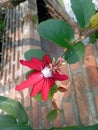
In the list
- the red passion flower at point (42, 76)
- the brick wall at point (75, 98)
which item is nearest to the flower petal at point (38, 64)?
the red passion flower at point (42, 76)

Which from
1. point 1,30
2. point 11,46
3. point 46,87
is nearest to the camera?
point 46,87

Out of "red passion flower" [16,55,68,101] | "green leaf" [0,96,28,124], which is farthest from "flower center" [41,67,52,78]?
"green leaf" [0,96,28,124]

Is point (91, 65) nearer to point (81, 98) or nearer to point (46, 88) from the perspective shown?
point (81, 98)

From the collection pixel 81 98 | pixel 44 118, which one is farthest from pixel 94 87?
pixel 44 118

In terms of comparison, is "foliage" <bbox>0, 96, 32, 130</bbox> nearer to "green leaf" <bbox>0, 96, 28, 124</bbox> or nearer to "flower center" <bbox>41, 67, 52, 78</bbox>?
"green leaf" <bbox>0, 96, 28, 124</bbox>

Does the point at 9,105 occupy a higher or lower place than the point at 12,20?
lower

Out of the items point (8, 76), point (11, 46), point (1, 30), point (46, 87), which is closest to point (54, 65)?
point (46, 87)

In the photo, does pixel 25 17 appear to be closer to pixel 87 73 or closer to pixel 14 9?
pixel 14 9
